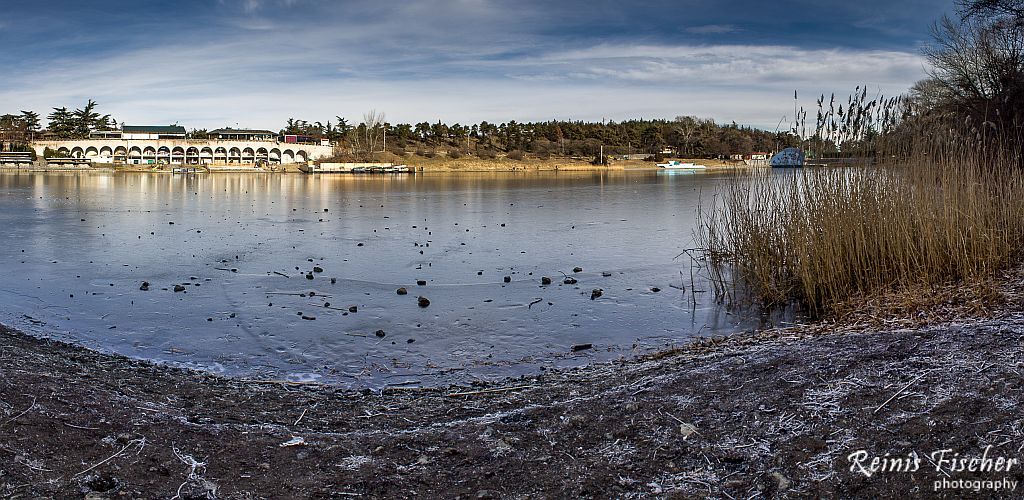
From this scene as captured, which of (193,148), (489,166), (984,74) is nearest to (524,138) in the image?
(489,166)

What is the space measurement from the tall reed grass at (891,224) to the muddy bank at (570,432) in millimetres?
3506

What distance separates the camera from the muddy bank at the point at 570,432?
4.21 meters

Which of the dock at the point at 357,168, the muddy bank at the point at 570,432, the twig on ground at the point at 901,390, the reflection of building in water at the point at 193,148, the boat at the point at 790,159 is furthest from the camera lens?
the reflection of building in water at the point at 193,148

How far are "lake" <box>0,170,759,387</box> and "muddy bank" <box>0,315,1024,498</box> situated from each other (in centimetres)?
183

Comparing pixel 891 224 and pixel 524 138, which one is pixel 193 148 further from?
pixel 891 224

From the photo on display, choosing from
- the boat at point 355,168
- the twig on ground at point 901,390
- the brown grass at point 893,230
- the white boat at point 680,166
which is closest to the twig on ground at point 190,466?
the twig on ground at point 901,390

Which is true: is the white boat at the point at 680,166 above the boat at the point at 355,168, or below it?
above

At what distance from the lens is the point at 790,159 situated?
12.4m

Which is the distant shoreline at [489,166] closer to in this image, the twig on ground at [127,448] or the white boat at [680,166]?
the white boat at [680,166]

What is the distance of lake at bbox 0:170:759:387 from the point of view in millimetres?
8953

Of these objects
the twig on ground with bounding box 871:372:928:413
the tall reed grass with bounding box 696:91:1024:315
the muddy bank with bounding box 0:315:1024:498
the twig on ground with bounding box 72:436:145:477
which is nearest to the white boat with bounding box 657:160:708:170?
the tall reed grass with bounding box 696:91:1024:315

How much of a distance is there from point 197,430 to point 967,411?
4.97 meters

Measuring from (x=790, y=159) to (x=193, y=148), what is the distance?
145334mm

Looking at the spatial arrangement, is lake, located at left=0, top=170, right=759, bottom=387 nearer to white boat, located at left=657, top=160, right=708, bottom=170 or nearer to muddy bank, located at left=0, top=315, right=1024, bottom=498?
muddy bank, located at left=0, top=315, right=1024, bottom=498
